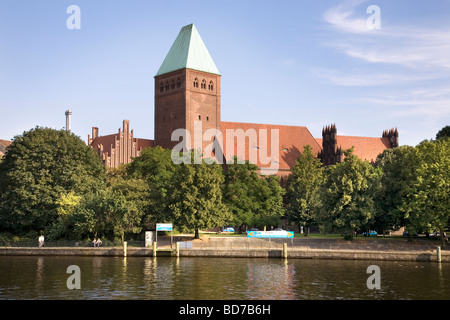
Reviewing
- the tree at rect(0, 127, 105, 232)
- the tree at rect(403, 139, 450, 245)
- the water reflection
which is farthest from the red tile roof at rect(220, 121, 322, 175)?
the water reflection

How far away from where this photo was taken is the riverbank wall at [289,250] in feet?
180

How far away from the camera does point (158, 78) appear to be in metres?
112

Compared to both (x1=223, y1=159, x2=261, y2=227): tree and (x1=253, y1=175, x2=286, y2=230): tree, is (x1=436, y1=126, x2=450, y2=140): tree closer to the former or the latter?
(x1=253, y1=175, x2=286, y2=230): tree

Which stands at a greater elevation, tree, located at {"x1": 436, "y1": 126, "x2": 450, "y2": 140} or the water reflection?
tree, located at {"x1": 436, "y1": 126, "x2": 450, "y2": 140}

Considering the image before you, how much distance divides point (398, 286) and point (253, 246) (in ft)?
76.3

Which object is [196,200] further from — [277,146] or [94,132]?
[94,132]

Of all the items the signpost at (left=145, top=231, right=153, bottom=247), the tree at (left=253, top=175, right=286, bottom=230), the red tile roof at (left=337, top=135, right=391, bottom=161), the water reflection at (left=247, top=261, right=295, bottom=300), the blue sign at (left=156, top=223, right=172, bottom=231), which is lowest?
the water reflection at (left=247, top=261, right=295, bottom=300)

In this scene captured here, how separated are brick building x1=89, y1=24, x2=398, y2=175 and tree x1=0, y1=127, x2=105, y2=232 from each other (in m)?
31.3

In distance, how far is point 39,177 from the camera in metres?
68.1

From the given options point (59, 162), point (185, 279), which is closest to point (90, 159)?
point (59, 162)

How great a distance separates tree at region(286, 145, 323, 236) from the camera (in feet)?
266

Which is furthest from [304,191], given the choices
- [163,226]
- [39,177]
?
[39,177]

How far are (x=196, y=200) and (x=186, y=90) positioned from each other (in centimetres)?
4468
